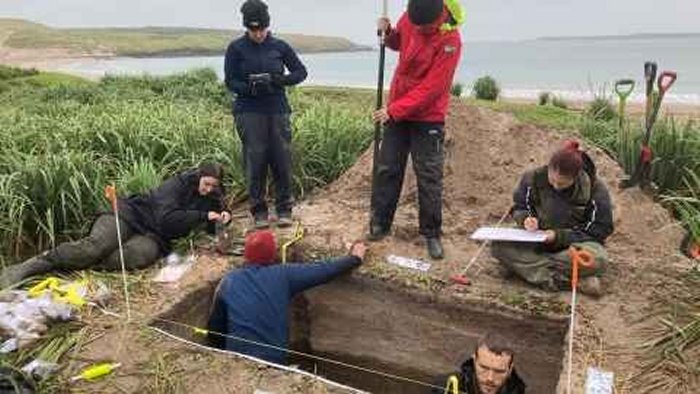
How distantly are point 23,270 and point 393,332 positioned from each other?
237 cm

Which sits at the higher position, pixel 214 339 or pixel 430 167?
pixel 430 167

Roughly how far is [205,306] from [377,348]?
1.19 meters

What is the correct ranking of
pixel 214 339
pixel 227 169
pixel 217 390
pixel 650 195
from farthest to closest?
pixel 227 169, pixel 650 195, pixel 214 339, pixel 217 390

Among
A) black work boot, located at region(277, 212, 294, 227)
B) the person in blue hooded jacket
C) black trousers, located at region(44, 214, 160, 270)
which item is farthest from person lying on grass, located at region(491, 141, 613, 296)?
black trousers, located at region(44, 214, 160, 270)

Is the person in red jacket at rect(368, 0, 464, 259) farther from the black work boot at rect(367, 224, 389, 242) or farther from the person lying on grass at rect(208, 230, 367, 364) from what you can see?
the person lying on grass at rect(208, 230, 367, 364)

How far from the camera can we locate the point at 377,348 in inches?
210

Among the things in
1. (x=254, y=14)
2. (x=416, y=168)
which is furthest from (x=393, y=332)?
(x=254, y=14)

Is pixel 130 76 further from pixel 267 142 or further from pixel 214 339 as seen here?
pixel 214 339

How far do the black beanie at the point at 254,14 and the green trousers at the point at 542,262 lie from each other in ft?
7.07

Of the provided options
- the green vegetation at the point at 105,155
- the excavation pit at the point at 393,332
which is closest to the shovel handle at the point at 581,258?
the excavation pit at the point at 393,332

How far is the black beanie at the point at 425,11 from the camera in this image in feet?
15.4

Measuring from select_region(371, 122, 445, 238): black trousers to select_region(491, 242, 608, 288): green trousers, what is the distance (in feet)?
1.85

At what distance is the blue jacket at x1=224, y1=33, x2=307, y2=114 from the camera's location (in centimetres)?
548

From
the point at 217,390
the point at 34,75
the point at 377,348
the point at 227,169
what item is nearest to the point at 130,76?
the point at 34,75
